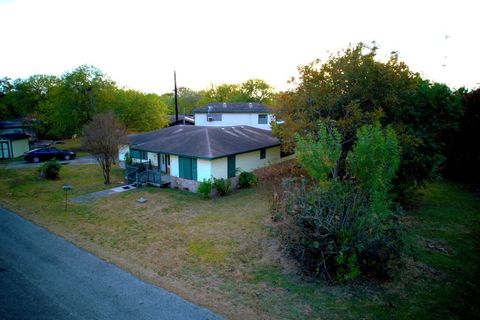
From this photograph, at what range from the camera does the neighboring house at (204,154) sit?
19.3 metres

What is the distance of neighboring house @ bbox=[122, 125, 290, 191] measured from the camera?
19.3 metres

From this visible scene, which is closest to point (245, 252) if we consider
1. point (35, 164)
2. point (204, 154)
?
point (204, 154)

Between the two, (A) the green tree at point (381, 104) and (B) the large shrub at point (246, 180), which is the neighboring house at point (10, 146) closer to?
(B) the large shrub at point (246, 180)

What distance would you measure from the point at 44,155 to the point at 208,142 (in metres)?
21.1

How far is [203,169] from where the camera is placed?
1914 centimetres

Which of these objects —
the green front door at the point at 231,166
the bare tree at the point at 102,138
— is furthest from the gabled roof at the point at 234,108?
the bare tree at the point at 102,138

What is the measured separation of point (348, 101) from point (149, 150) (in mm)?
14587

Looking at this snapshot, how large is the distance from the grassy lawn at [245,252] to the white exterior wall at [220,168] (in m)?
2.03

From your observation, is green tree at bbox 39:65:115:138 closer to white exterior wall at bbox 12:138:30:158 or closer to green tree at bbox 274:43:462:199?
white exterior wall at bbox 12:138:30:158

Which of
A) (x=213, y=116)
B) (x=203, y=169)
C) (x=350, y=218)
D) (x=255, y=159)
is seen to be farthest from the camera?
(x=213, y=116)

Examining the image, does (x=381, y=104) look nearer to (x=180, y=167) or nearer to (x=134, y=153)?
(x=180, y=167)

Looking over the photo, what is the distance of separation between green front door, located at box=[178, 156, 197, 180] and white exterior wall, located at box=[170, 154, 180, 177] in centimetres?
43

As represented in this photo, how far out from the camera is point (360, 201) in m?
8.90

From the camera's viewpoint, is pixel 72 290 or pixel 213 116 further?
pixel 213 116
